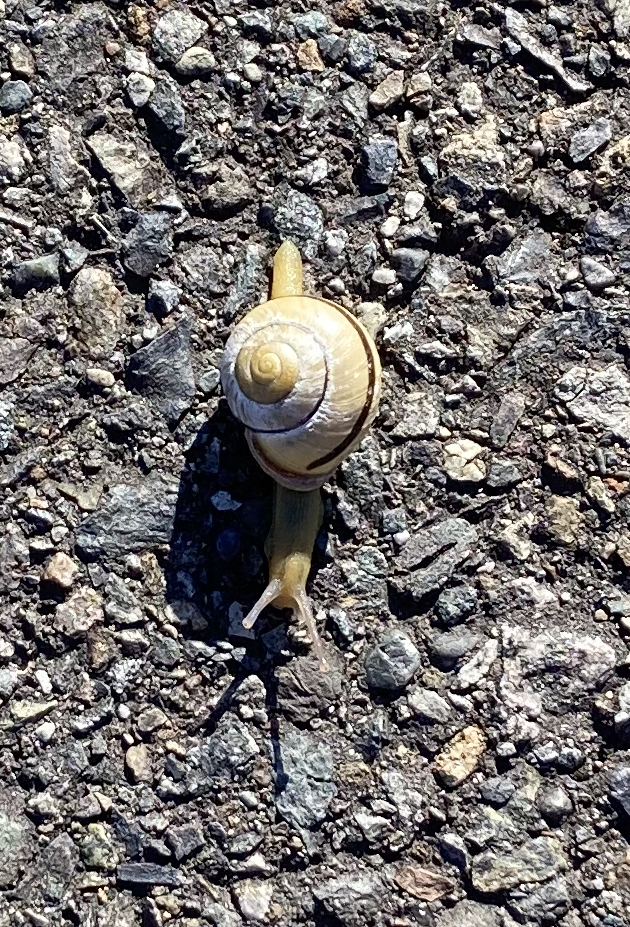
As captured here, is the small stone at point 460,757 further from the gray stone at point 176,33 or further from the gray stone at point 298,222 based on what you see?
the gray stone at point 176,33

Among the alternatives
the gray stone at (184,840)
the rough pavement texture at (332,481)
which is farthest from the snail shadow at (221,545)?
the gray stone at (184,840)

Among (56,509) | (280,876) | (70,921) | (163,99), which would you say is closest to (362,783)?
(280,876)

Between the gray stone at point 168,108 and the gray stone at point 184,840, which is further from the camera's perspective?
the gray stone at point 168,108

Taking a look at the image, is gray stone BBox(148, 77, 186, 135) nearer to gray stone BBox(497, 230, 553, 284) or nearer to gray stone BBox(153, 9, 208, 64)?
gray stone BBox(153, 9, 208, 64)

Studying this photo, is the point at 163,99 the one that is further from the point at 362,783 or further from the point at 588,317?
the point at 362,783

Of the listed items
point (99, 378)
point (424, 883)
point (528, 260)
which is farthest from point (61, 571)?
point (528, 260)

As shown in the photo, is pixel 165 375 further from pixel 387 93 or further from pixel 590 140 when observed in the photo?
pixel 590 140
